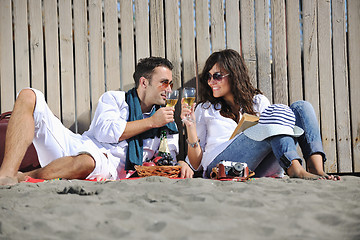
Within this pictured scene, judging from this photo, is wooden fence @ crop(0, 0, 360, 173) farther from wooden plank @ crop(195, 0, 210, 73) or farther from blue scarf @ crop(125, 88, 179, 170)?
blue scarf @ crop(125, 88, 179, 170)

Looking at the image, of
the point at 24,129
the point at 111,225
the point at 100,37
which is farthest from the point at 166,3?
the point at 111,225

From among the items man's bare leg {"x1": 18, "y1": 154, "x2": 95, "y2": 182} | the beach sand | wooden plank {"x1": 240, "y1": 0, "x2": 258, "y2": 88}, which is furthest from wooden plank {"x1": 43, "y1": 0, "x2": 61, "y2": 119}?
wooden plank {"x1": 240, "y1": 0, "x2": 258, "y2": 88}

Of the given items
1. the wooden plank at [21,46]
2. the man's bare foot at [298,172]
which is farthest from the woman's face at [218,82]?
the wooden plank at [21,46]

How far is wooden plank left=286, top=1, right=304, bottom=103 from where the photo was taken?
4105mm

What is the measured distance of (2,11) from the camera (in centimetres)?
407

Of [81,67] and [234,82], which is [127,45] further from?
[234,82]

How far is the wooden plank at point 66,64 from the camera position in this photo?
13.2 feet

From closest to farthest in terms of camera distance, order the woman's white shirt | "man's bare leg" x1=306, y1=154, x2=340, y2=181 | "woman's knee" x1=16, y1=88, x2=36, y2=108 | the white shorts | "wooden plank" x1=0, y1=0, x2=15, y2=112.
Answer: "man's bare leg" x1=306, y1=154, x2=340, y2=181
"woman's knee" x1=16, y1=88, x2=36, y2=108
the white shorts
the woman's white shirt
"wooden plank" x1=0, y1=0, x2=15, y2=112

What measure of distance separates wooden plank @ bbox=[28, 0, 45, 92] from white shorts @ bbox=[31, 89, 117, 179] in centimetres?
99

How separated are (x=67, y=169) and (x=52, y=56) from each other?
1601mm

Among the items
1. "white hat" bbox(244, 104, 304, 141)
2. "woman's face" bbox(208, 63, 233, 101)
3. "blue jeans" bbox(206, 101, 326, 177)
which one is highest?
"woman's face" bbox(208, 63, 233, 101)

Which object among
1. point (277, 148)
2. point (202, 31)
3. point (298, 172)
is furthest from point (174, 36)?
point (298, 172)

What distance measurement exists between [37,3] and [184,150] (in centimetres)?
229

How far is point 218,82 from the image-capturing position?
12.2 ft
